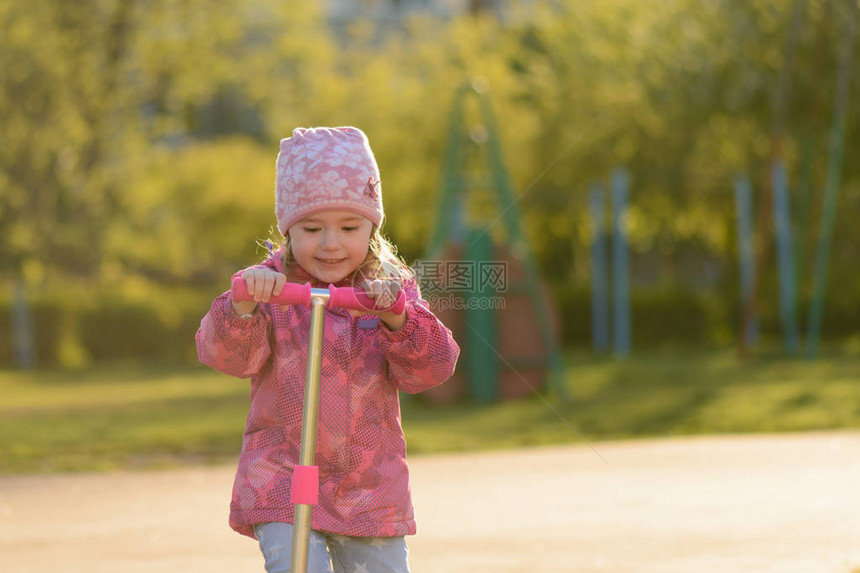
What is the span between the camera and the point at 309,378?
8.79ft

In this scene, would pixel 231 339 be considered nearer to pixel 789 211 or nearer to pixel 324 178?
pixel 324 178

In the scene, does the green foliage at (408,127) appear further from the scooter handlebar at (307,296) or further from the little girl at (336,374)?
the scooter handlebar at (307,296)

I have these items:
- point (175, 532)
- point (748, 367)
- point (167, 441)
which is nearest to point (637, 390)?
point (748, 367)

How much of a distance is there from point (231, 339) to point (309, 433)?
1.28 feet

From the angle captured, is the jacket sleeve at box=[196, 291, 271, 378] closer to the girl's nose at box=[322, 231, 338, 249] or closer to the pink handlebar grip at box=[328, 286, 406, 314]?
the girl's nose at box=[322, 231, 338, 249]

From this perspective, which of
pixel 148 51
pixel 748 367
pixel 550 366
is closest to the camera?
pixel 550 366

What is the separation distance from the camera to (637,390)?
12797 mm

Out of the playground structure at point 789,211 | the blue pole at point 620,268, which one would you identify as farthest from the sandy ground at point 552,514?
the blue pole at point 620,268

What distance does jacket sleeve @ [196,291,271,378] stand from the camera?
2.94 m

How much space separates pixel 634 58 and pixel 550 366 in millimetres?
9422

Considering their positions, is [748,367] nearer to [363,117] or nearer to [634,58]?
[634,58]

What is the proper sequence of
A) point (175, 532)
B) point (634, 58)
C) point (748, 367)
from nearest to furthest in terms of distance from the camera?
1. point (175, 532)
2. point (748, 367)
3. point (634, 58)

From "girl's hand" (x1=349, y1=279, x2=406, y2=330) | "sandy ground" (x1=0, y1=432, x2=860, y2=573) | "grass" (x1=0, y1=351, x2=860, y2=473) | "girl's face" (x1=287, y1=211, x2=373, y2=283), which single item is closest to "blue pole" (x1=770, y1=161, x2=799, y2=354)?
"grass" (x1=0, y1=351, x2=860, y2=473)

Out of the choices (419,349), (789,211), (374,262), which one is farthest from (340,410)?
(789,211)
